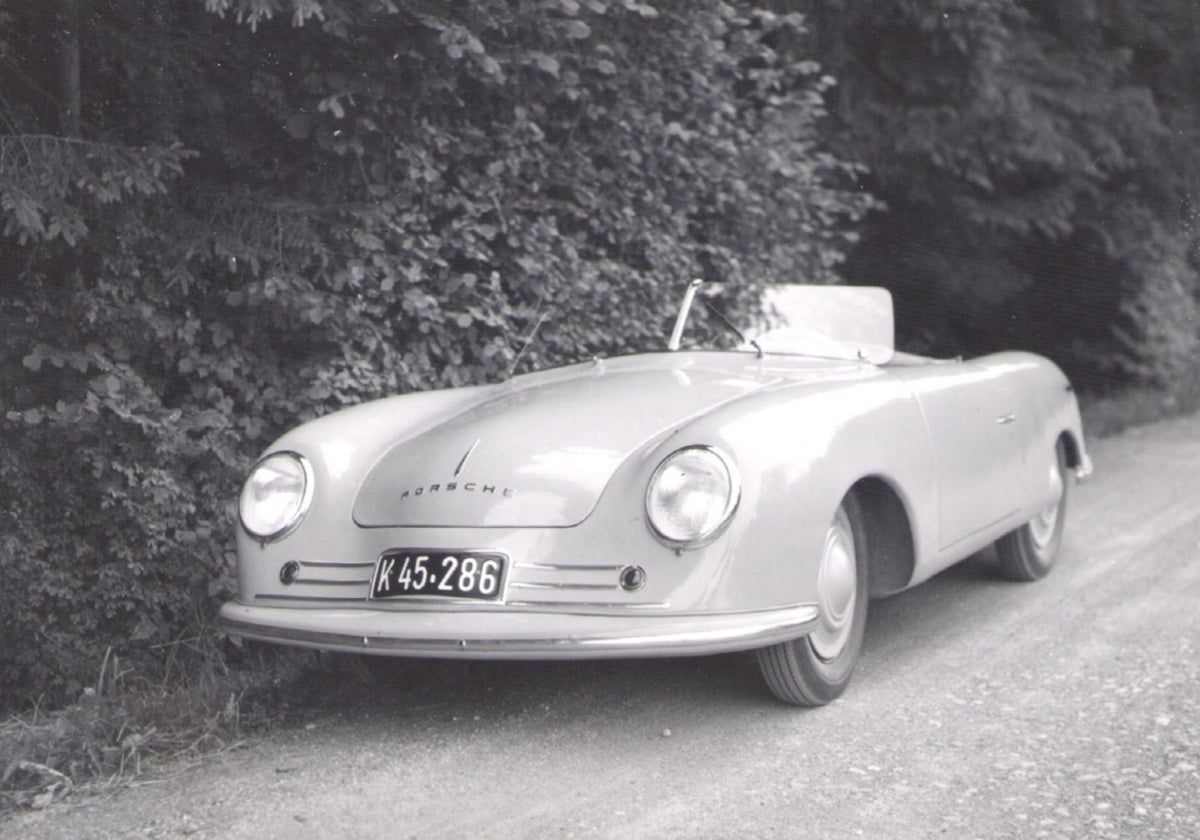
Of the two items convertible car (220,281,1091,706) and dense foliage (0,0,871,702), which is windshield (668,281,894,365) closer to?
convertible car (220,281,1091,706)

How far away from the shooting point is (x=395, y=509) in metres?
3.98

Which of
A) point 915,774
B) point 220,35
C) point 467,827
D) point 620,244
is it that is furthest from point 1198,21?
point 467,827

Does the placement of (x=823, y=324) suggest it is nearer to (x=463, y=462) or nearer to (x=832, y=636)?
(x=832, y=636)

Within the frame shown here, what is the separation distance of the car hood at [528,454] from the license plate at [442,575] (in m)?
0.10

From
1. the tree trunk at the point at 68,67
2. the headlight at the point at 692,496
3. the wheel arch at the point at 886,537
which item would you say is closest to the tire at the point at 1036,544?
the wheel arch at the point at 886,537

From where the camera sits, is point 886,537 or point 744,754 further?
point 886,537

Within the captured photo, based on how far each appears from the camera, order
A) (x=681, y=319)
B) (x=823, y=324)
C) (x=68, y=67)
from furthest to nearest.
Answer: (x=823, y=324), (x=68, y=67), (x=681, y=319)

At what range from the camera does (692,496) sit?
3725 mm

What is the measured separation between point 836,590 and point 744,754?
0.63m

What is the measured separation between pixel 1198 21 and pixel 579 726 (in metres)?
8.84

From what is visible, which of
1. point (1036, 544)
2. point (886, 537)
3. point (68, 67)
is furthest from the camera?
point (1036, 544)

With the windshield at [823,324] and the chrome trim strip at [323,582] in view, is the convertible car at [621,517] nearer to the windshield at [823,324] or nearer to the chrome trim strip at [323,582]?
the chrome trim strip at [323,582]

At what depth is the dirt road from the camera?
129 inches

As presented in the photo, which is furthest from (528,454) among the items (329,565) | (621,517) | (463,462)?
(329,565)
